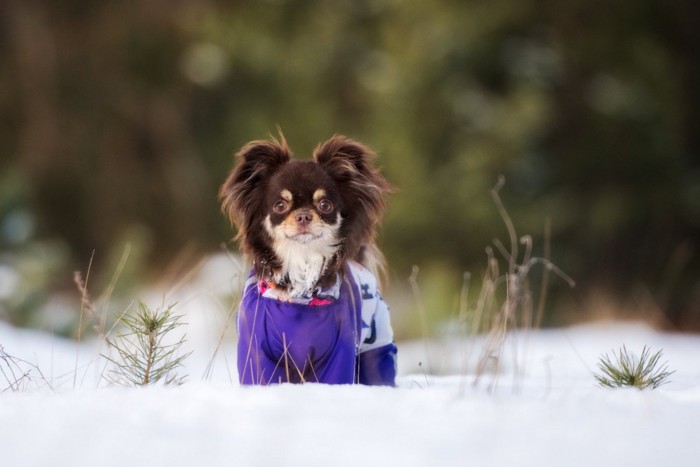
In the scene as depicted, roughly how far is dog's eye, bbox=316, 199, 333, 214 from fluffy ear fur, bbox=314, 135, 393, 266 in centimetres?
10

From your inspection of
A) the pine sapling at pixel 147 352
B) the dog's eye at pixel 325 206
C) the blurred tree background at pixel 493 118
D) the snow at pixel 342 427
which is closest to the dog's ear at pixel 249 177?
the dog's eye at pixel 325 206

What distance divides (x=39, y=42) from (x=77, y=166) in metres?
2.35

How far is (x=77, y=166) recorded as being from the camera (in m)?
16.0

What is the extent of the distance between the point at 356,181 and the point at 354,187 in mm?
28

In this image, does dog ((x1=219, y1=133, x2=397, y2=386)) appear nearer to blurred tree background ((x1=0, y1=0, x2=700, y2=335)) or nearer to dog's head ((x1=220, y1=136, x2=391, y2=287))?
dog's head ((x1=220, y1=136, x2=391, y2=287))

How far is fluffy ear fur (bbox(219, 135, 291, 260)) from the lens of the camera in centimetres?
379

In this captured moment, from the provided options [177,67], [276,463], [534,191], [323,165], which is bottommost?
[276,463]

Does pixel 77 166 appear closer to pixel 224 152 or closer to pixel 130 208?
pixel 130 208

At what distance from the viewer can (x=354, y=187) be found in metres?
3.79

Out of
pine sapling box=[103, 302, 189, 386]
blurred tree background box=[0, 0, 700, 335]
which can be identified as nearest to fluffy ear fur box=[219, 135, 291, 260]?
pine sapling box=[103, 302, 189, 386]

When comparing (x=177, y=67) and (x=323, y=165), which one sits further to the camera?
(x=177, y=67)

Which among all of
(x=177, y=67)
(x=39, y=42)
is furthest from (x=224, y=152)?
(x=39, y=42)

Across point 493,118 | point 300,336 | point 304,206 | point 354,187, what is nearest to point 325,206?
point 304,206

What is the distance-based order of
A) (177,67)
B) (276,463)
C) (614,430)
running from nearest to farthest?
(276,463) → (614,430) → (177,67)
